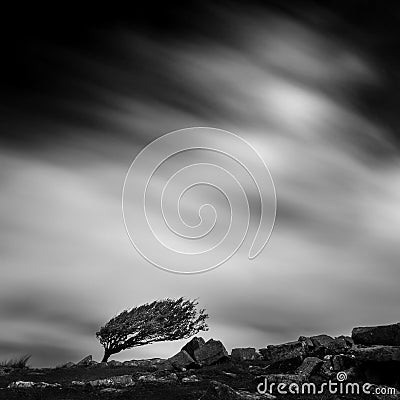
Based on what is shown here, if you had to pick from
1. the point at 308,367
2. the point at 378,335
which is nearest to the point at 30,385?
the point at 308,367

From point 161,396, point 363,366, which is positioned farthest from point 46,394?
point 363,366

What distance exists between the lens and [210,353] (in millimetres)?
39719

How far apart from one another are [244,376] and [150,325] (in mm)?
29605

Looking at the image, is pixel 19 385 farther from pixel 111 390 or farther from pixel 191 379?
pixel 191 379

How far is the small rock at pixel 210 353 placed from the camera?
39078mm

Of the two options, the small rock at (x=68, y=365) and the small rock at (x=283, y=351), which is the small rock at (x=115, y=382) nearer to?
the small rock at (x=283, y=351)

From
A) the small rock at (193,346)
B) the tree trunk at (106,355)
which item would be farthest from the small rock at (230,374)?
the tree trunk at (106,355)

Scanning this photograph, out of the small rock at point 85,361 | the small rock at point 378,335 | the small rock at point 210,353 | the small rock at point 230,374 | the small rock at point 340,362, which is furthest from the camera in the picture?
the small rock at point 85,361

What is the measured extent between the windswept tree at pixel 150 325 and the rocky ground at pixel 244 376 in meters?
19.6

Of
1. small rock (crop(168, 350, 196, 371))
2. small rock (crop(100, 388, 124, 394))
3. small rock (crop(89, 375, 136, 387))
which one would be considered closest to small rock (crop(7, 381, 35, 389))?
small rock (crop(89, 375, 136, 387))

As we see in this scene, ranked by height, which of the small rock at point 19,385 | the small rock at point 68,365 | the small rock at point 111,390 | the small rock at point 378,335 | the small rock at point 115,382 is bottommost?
A: the small rock at point 111,390

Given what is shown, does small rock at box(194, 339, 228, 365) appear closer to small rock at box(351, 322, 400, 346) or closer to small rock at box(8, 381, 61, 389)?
small rock at box(351, 322, 400, 346)

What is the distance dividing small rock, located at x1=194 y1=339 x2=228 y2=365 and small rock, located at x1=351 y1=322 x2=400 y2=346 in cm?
932

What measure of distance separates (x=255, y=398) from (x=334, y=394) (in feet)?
14.4
